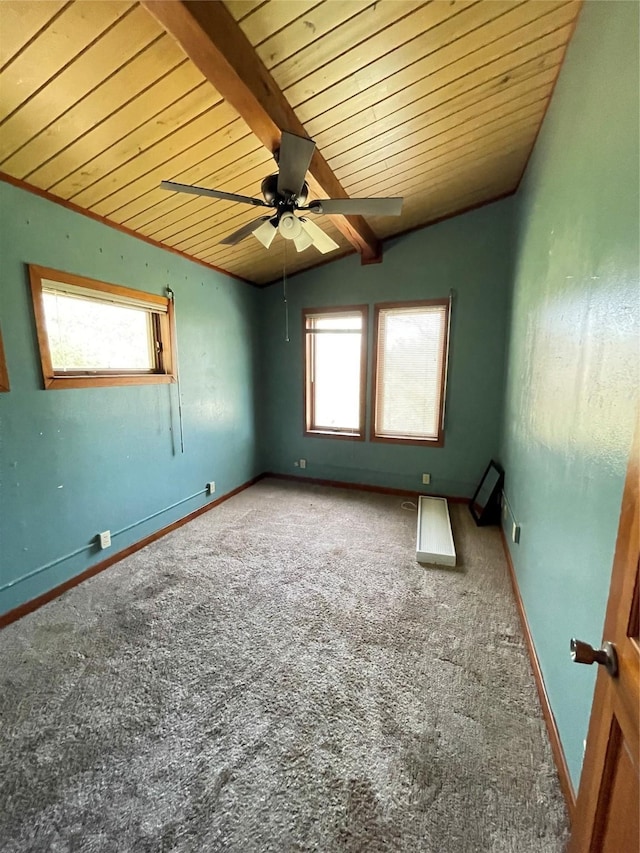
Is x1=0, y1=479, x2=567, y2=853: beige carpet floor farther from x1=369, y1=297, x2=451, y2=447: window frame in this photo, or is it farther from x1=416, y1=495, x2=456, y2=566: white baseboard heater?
x1=369, y1=297, x2=451, y2=447: window frame

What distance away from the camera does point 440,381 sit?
3.72 metres

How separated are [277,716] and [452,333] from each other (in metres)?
3.46

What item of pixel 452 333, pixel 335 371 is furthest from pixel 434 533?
pixel 335 371

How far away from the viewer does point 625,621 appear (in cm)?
69

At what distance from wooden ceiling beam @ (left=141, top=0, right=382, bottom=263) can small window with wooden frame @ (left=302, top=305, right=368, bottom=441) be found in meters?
2.22

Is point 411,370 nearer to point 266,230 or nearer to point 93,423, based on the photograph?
point 266,230

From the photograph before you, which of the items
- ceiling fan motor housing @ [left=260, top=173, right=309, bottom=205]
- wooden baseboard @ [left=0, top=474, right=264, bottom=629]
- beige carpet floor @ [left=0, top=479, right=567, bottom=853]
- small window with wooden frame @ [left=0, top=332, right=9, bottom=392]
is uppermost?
ceiling fan motor housing @ [left=260, top=173, right=309, bottom=205]

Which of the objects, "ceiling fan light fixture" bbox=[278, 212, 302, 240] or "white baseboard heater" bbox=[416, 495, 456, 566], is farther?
"white baseboard heater" bbox=[416, 495, 456, 566]

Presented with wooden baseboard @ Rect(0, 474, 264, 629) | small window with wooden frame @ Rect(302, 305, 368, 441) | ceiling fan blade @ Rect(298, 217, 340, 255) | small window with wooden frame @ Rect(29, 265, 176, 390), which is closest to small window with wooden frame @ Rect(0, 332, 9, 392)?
small window with wooden frame @ Rect(29, 265, 176, 390)

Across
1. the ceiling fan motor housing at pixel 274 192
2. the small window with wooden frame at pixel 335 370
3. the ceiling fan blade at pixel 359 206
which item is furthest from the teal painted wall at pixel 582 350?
the small window with wooden frame at pixel 335 370

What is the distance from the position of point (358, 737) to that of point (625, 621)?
1205 millimetres

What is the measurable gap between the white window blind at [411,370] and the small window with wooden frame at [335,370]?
0.22 meters

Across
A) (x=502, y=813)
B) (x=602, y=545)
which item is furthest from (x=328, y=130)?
(x=502, y=813)

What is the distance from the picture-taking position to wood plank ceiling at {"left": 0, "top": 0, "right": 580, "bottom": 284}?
1339 millimetres
